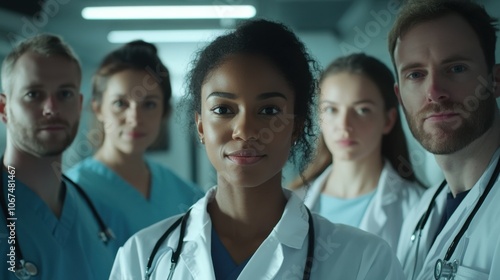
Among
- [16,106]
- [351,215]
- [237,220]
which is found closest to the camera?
[237,220]

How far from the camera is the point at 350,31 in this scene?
5184mm

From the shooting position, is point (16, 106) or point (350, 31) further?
point (350, 31)

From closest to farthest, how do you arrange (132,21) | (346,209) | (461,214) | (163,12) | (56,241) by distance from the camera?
(461,214)
(56,241)
(346,209)
(163,12)
(132,21)

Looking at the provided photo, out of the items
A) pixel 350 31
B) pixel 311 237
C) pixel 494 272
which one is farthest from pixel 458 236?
pixel 350 31

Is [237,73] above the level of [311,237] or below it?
above

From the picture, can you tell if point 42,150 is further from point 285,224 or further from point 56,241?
Answer: point 285,224

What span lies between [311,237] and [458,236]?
1.25ft

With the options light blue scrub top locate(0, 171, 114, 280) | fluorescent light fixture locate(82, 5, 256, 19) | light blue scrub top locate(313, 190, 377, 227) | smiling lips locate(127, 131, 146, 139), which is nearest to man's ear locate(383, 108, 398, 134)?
light blue scrub top locate(313, 190, 377, 227)

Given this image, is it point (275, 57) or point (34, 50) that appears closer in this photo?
point (275, 57)

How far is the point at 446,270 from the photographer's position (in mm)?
1359

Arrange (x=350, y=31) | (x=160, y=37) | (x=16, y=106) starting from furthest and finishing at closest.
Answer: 1. (x=160, y=37)
2. (x=350, y=31)
3. (x=16, y=106)

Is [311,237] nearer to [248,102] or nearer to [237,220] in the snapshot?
[237,220]

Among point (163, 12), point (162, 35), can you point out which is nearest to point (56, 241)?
point (163, 12)

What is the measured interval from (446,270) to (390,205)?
0.71 metres
